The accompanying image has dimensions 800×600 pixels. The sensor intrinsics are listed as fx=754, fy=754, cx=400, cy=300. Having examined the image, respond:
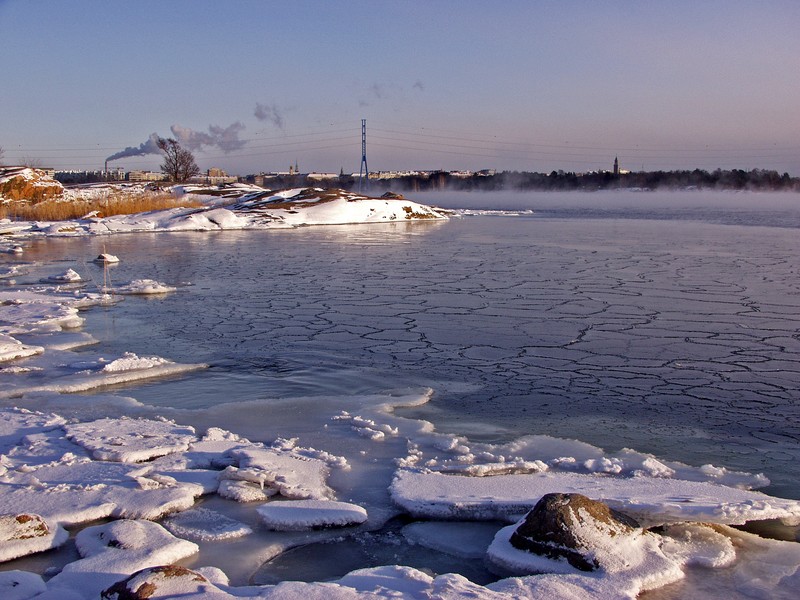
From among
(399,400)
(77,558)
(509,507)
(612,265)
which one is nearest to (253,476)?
(77,558)

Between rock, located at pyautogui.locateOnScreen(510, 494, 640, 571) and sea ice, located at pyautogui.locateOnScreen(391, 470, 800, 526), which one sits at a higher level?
rock, located at pyautogui.locateOnScreen(510, 494, 640, 571)

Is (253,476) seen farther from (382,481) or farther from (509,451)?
(509,451)

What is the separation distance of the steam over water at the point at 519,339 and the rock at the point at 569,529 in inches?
46.7

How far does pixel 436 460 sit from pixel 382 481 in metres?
0.36

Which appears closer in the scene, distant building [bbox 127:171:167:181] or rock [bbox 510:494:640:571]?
rock [bbox 510:494:640:571]

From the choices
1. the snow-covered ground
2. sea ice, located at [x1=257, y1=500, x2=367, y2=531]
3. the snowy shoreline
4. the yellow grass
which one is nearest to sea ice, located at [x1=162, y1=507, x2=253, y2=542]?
the snowy shoreline

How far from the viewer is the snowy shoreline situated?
261 centimetres

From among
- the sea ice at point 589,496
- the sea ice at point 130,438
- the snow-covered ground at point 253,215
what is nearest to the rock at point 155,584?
the sea ice at point 589,496

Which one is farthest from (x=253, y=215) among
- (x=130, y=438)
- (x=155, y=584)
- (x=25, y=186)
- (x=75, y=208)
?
(x=155, y=584)

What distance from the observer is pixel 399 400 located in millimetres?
5000

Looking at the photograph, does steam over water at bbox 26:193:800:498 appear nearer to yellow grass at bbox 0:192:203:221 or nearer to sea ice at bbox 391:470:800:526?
sea ice at bbox 391:470:800:526

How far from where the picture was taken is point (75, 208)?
24.5 metres

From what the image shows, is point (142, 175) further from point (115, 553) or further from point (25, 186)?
point (115, 553)

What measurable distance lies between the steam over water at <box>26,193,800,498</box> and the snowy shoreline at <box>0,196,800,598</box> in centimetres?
35
